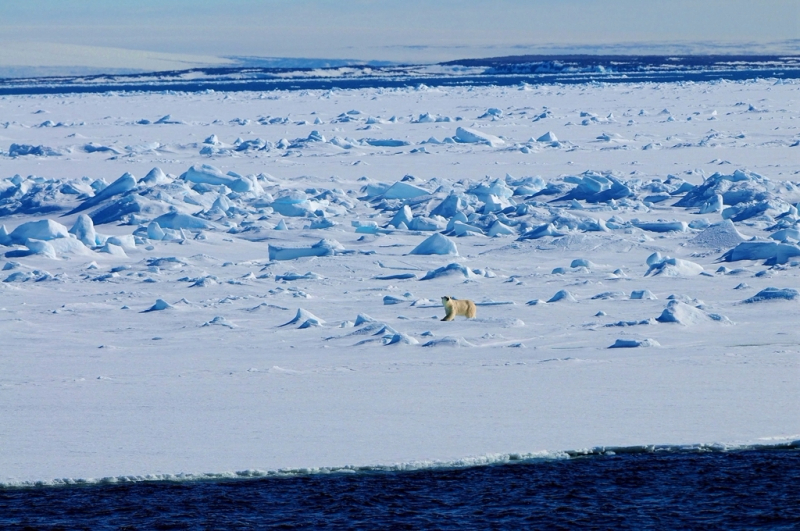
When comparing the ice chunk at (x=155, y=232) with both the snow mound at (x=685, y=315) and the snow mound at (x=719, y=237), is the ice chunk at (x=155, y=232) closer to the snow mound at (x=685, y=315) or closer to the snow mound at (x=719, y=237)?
the snow mound at (x=719, y=237)

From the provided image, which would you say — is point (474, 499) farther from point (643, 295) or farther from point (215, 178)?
point (215, 178)

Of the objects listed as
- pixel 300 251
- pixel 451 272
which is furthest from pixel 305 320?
pixel 300 251

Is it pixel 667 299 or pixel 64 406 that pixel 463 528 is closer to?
pixel 64 406

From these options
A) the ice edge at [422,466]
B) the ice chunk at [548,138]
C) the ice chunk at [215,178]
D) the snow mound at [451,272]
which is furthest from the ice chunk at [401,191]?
the ice edge at [422,466]

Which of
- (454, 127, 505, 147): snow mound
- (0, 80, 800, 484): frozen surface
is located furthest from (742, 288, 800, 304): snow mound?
(454, 127, 505, 147): snow mound

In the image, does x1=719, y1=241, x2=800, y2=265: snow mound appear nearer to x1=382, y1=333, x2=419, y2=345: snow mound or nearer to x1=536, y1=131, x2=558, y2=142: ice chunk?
x1=382, y1=333, x2=419, y2=345: snow mound

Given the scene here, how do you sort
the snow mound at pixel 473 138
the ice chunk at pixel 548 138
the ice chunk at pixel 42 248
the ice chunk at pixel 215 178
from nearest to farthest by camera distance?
the ice chunk at pixel 42 248
the ice chunk at pixel 215 178
the snow mound at pixel 473 138
the ice chunk at pixel 548 138

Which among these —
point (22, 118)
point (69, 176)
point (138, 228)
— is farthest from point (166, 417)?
point (22, 118)
